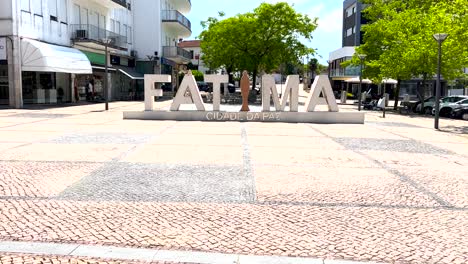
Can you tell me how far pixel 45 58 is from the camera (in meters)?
25.5

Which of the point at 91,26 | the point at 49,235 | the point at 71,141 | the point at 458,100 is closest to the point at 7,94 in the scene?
the point at 91,26

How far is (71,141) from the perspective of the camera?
12172 mm

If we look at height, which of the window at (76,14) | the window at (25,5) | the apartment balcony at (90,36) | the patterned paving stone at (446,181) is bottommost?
the patterned paving stone at (446,181)

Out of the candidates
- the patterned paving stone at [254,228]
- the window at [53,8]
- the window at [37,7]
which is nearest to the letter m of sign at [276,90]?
the patterned paving stone at [254,228]

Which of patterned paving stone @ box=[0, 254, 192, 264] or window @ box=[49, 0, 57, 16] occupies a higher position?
window @ box=[49, 0, 57, 16]

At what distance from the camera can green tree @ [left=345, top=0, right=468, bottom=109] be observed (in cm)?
2036

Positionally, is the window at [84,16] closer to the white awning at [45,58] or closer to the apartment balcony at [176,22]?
the white awning at [45,58]

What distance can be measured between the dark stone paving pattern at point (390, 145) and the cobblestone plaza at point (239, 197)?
71mm

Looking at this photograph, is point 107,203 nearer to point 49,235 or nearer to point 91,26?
point 49,235

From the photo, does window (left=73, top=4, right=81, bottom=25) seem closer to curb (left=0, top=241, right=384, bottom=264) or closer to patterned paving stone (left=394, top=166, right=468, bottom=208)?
patterned paving stone (left=394, top=166, right=468, bottom=208)

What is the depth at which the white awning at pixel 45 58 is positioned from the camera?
2520 centimetres

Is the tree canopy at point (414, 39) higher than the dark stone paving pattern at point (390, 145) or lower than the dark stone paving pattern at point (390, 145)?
higher

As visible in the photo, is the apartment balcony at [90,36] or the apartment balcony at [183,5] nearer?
the apartment balcony at [90,36]

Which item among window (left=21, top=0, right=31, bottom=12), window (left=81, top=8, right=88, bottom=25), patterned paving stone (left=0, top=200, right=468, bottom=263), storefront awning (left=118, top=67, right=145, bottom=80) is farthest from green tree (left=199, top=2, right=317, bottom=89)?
patterned paving stone (left=0, top=200, right=468, bottom=263)
